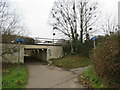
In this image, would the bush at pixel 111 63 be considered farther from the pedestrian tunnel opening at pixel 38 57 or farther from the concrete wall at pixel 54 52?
the pedestrian tunnel opening at pixel 38 57

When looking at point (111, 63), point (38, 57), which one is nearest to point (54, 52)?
point (38, 57)

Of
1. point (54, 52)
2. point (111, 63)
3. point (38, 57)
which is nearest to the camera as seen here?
point (111, 63)

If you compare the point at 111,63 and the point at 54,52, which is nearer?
the point at 111,63

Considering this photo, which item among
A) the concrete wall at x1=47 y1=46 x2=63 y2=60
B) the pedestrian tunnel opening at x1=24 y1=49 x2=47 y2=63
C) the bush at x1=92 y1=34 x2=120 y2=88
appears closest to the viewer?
the bush at x1=92 y1=34 x2=120 y2=88

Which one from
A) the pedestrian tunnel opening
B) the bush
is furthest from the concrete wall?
the bush

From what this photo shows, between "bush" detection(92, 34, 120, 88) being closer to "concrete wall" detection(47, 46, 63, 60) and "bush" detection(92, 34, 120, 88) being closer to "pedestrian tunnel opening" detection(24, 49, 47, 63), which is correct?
"concrete wall" detection(47, 46, 63, 60)

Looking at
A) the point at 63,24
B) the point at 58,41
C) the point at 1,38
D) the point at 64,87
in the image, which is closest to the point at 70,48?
the point at 58,41

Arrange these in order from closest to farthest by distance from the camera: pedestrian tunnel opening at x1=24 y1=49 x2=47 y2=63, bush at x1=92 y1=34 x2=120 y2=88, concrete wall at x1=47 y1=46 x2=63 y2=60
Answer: bush at x1=92 y1=34 x2=120 y2=88, concrete wall at x1=47 y1=46 x2=63 y2=60, pedestrian tunnel opening at x1=24 y1=49 x2=47 y2=63

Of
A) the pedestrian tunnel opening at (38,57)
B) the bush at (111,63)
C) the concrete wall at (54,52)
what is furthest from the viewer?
the pedestrian tunnel opening at (38,57)

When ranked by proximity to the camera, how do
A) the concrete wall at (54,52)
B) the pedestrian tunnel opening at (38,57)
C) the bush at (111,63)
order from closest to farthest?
1. the bush at (111,63)
2. the concrete wall at (54,52)
3. the pedestrian tunnel opening at (38,57)

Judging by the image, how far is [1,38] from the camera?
707 inches

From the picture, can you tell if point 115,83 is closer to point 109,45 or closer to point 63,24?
point 109,45

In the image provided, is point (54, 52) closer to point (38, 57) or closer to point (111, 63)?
point (38, 57)

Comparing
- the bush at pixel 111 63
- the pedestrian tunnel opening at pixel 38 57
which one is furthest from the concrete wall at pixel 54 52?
the bush at pixel 111 63
